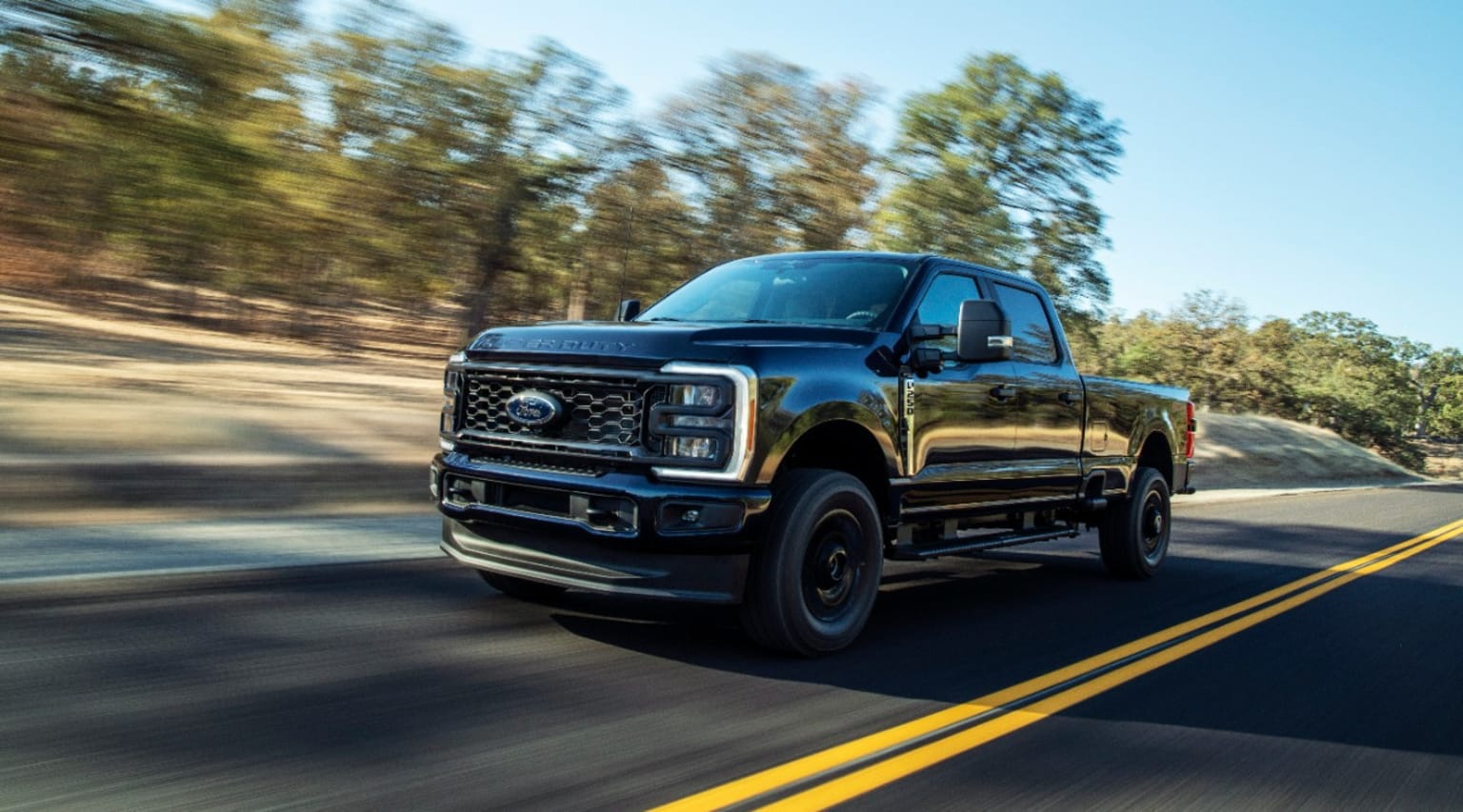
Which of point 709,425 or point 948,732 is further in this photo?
point 709,425

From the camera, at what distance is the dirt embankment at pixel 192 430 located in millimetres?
8125

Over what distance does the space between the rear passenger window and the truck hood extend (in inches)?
71.9

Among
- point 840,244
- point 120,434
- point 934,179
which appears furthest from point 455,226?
point 120,434

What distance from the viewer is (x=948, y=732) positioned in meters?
4.50

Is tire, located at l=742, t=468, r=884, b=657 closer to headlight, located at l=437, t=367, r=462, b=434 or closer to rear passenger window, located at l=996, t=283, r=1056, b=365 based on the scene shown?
headlight, located at l=437, t=367, r=462, b=434

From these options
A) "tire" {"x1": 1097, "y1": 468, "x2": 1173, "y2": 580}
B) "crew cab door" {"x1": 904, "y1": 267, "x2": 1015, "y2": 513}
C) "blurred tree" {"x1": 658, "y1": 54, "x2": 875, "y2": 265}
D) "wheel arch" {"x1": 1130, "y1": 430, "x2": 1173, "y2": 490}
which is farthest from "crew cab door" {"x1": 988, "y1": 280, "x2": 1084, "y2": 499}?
"blurred tree" {"x1": 658, "y1": 54, "x2": 875, "y2": 265}

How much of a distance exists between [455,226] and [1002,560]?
47.7 feet

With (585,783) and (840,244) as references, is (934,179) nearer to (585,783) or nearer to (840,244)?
(840,244)

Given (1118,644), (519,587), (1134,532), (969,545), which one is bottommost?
(1118,644)

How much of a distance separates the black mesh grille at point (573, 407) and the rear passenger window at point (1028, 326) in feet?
9.91

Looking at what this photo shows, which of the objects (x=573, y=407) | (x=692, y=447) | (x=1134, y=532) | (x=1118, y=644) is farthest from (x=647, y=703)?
(x=1134, y=532)

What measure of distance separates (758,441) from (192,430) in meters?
6.84

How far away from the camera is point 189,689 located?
4.32 metres

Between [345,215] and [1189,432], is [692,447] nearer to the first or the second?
[1189,432]
